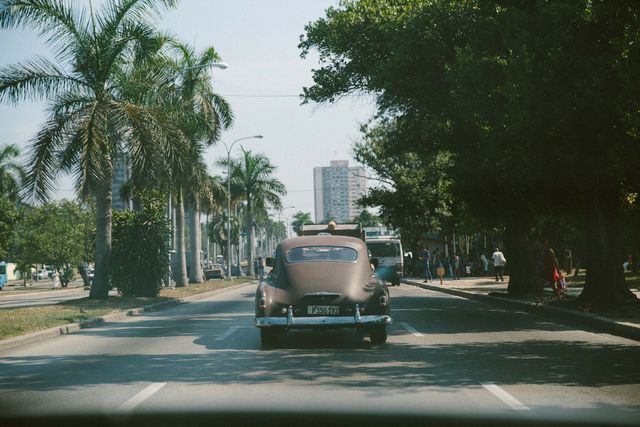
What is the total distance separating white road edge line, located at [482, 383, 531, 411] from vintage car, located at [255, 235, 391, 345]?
11.3 feet

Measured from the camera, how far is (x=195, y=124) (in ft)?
100

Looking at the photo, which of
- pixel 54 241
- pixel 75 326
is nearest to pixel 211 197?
pixel 75 326

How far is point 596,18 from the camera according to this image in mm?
12844

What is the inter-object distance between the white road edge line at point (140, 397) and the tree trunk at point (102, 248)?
16196mm

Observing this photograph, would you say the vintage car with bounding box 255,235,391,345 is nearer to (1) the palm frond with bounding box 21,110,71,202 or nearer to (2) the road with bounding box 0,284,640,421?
(2) the road with bounding box 0,284,640,421

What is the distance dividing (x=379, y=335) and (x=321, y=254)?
66.9 inches

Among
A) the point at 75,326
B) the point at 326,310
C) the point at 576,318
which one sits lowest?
the point at 576,318

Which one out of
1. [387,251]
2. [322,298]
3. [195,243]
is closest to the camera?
[322,298]

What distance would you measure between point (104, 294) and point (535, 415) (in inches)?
773

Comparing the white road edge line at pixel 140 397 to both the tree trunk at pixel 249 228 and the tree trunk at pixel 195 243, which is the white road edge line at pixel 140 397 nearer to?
the tree trunk at pixel 195 243

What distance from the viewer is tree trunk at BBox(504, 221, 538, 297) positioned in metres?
22.8

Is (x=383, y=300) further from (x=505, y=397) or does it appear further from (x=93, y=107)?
(x=93, y=107)

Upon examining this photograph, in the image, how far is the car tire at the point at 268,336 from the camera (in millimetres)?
11594

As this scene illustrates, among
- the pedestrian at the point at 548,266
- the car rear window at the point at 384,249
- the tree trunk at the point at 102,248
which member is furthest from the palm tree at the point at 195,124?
the pedestrian at the point at 548,266
